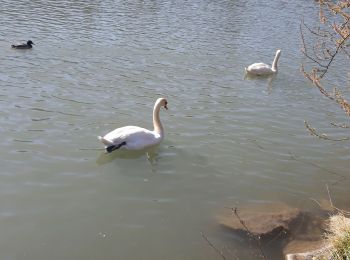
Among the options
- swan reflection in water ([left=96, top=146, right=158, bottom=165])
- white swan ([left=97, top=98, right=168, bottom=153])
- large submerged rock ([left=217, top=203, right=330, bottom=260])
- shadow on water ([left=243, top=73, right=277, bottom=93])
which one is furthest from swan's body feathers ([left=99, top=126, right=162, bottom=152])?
shadow on water ([left=243, top=73, right=277, bottom=93])

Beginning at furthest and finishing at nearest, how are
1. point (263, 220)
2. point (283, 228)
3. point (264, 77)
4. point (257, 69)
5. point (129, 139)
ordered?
point (264, 77) < point (257, 69) < point (129, 139) < point (263, 220) < point (283, 228)

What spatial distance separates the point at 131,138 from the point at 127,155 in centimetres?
38

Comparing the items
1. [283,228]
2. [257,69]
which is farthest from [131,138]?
[257,69]

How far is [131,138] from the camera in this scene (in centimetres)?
884

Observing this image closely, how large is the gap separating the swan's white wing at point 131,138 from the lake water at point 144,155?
9.9 inches

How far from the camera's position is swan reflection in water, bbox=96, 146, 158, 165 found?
8.67 meters

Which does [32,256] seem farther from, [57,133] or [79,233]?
[57,133]

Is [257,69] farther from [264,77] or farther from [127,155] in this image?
[127,155]

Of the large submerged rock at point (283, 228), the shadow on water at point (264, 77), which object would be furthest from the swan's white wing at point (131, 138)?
the shadow on water at point (264, 77)

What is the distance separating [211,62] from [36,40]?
6.10 meters

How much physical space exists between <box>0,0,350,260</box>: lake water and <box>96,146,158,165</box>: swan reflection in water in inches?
1.5

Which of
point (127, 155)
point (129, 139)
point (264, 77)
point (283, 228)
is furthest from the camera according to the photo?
point (264, 77)

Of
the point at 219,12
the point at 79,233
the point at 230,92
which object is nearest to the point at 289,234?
the point at 79,233

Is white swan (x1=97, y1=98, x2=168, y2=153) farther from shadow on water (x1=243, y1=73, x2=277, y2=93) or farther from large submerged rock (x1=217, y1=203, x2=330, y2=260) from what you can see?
shadow on water (x1=243, y1=73, x2=277, y2=93)
